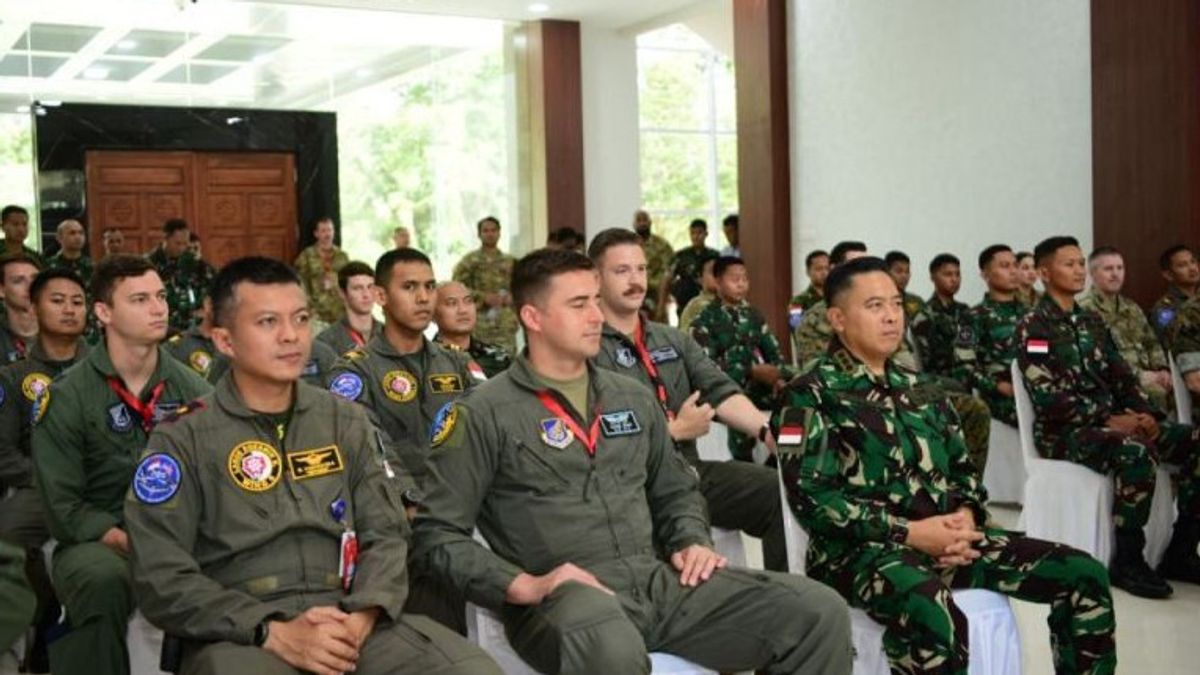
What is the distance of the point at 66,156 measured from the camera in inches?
426

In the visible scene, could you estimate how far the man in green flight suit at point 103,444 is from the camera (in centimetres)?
292

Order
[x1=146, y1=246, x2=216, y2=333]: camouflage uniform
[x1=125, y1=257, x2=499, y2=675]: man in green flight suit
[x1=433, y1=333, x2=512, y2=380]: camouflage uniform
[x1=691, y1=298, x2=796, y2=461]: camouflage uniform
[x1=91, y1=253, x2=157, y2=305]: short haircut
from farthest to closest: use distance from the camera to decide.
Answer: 1. [x1=146, y1=246, x2=216, y2=333]: camouflage uniform
2. [x1=691, y1=298, x2=796, y2=461]: camouflage uniform
3. [x1=433, y1=333, x2=512, y2=380]: camouflage uniform
4. [x1=91, y1=253, x2=157, y2=305]: short haircut
5. [x1=125, y1=257, x2=499, y2=675]: man in green flight suit

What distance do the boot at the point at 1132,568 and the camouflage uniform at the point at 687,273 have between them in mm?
6413

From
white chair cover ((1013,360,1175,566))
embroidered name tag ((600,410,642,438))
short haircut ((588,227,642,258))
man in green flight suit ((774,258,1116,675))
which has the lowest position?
white chair cover ((1013,360,1175,566))

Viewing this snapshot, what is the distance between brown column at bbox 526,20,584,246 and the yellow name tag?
9.74m

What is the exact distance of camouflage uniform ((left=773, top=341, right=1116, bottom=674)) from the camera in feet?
9.21

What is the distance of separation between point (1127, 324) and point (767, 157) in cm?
429

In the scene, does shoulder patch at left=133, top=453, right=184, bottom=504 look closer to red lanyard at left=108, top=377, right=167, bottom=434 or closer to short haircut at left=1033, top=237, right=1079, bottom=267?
red lanyard at left=108, top=377, right=167, bottom=434

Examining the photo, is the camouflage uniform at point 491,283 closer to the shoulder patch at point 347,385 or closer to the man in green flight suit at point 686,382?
the man in green flight suit at point 686,382

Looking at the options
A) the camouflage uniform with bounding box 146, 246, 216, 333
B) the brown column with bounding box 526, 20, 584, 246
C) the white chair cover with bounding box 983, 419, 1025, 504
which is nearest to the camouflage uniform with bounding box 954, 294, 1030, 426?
the white chair cover with bounding box 983, 419, 1025, 504

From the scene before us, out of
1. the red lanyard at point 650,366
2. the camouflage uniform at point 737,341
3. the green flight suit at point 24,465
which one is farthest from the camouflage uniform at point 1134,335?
the green flight suit at point 24,465

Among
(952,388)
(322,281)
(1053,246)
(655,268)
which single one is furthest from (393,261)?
(655,268)

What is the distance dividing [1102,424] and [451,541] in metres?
2.87

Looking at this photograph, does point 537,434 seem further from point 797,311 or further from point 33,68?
point 33,68
